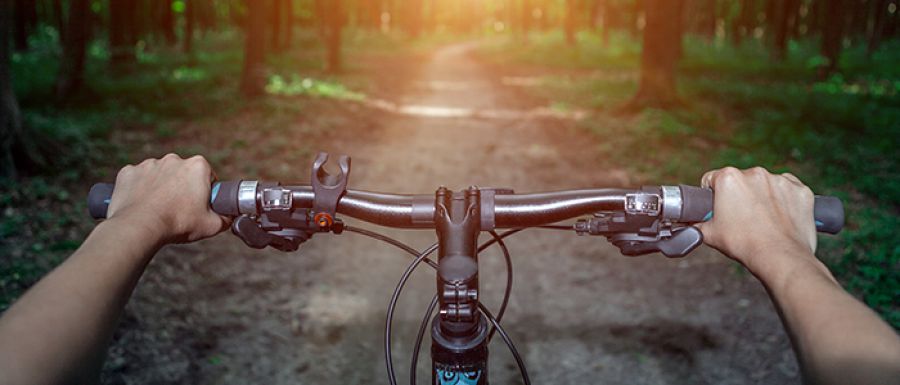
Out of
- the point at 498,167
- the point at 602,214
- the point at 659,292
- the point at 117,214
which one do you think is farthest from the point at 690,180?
the point at 117,214

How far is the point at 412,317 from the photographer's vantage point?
5270 mm

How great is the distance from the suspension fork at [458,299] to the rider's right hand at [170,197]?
796 millimetres

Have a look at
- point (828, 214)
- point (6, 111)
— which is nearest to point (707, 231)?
point (828, 214)

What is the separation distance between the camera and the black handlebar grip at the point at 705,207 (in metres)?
1.76

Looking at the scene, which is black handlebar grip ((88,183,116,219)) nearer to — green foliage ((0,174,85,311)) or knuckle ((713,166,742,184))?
knuckle ((713,166,742,184))

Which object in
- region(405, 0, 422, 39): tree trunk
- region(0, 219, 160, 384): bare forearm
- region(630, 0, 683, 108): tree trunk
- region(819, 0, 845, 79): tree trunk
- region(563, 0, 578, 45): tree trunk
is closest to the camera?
region(0, 219, 160, 384): bare forearm

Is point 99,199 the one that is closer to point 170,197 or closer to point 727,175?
point 170,197

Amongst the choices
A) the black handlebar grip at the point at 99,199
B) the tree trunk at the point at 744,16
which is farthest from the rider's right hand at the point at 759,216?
the tree trunk at the point at 744,16

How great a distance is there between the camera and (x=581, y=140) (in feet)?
40.8

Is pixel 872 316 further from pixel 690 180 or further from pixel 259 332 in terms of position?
pixel 690 180

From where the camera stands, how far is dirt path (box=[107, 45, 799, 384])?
4352 millimetres

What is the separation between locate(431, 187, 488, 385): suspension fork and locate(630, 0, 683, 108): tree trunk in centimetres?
1370

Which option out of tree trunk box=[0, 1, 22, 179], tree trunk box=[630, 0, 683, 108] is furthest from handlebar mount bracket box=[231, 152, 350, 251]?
tree trunk box=[630, 0, 683, 108]

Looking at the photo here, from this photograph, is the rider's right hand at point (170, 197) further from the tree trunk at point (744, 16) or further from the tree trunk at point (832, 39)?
the tree trunk at point (744, 16)
